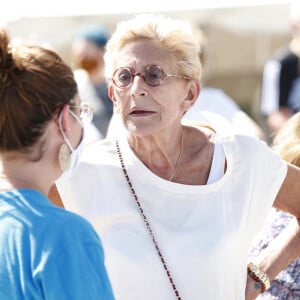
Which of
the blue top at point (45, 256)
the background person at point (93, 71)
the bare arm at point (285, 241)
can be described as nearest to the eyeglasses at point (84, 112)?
the blue top at point (45, 256)

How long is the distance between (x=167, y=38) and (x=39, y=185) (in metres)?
0.99

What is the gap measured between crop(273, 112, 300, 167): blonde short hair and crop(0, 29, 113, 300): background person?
52.2 inches

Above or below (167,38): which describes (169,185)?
below

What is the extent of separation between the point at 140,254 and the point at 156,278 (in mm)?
95

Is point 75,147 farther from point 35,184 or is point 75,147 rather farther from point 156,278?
point 156,278

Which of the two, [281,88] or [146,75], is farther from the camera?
[281,88]

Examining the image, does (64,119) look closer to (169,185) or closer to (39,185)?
(39,185)

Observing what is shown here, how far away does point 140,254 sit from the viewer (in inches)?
117

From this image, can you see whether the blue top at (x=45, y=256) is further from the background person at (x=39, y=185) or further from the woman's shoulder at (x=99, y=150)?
the woman's shoulder at (x=99, y=150)

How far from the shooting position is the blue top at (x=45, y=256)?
7.17ft

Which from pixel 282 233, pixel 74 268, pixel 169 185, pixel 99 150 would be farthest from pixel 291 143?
pixel 74 268

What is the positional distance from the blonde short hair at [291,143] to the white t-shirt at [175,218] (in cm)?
35

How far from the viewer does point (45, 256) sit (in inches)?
85.8

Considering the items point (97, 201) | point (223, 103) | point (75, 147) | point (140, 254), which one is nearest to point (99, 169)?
point (97, 201)
